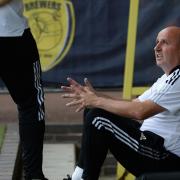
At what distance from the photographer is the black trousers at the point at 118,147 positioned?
3656mm

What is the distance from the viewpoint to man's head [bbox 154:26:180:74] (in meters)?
3.72

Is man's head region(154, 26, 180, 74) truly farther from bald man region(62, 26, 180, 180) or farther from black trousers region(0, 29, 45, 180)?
black trousers region(0, 29, 45, 180)

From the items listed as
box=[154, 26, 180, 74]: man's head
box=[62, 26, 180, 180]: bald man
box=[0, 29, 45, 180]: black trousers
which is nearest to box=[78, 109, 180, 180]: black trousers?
box=[62, 26, 180, 180]: bald man

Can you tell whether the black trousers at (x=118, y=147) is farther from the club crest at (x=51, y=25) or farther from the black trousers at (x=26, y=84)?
the club crest at (x=51, y=25)

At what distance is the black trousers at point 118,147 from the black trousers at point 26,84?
0.31 m

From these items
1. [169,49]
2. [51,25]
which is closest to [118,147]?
[169,49]

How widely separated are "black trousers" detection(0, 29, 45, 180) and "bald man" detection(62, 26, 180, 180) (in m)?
0.24

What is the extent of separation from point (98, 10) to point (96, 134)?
2246mm

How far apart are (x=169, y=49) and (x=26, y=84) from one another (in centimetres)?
82

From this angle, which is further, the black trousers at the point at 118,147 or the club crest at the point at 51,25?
the club crest at the point at 51,25

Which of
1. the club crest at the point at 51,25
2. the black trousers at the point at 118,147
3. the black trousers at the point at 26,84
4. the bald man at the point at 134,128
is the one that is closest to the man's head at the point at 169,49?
the bald man at the point at 134,128

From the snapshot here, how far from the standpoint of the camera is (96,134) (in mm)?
3650

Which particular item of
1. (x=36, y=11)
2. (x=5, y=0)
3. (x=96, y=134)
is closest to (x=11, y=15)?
(x=5, y=0)

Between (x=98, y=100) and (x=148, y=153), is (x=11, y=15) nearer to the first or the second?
(x=98, y=100)
